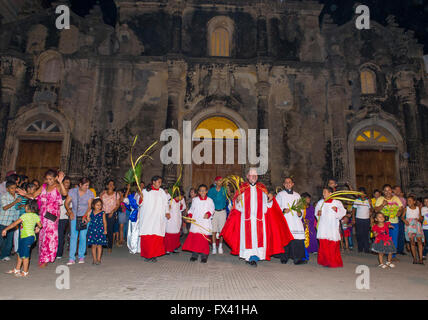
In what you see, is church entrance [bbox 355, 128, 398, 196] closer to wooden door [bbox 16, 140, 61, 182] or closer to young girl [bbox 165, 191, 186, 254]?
young girl [bbox 165, 191, 186, 254]

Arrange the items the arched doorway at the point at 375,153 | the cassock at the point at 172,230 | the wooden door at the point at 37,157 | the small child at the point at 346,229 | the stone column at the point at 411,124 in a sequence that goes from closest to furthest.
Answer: the cassock at the point at 172,230, the small child at the point at 346,229, the stone column at the point at 411,124, the wooden door at the point at 37,157, the arched doorway at the point at 375,153

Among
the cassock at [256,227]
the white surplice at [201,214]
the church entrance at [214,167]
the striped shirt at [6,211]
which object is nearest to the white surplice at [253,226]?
the cassock at [256,227]

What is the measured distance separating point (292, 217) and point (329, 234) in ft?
3.16

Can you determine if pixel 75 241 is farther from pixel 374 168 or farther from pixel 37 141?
pixel 374 168

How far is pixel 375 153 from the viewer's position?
47.2 ft

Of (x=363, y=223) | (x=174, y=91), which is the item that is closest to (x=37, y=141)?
(x=174, y=91)

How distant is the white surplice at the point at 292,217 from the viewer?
725 cm

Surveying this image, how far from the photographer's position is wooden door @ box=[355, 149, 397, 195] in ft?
46.3

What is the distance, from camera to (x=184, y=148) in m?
13.5

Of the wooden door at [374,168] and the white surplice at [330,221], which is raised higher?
the wooden door at [374,168]

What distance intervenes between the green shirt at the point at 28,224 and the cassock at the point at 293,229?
5.62 m

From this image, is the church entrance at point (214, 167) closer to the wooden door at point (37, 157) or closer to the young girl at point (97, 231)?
the wooden door at point (37, 157)

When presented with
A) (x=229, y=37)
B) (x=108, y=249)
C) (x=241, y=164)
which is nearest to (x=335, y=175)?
(x=241, y=164)
